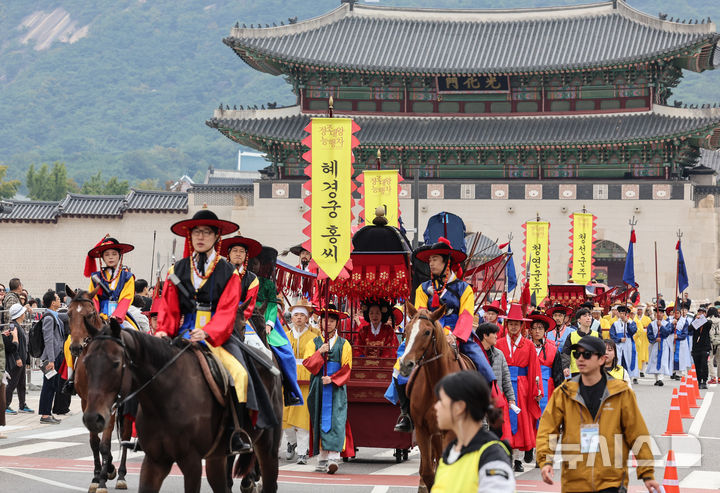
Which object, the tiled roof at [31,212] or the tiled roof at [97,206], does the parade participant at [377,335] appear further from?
the tiled roof at [31,212]

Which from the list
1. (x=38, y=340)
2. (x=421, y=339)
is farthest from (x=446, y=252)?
(x=38, y=340)

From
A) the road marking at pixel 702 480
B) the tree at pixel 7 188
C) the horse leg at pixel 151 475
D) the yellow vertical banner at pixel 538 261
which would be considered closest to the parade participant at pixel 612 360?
the road marking at pixel 702 480

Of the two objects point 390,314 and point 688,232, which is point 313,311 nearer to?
point 390,314

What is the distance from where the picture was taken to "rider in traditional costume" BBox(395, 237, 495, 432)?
1092cm

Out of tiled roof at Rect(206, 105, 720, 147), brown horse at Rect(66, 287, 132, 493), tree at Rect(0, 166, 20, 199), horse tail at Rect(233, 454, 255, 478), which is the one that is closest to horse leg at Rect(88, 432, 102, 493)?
brown horse at Rect(66, 287, 132, 493)

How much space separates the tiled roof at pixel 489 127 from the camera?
41.2 metres

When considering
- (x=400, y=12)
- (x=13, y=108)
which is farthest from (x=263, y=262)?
→ (x=13, y=108)

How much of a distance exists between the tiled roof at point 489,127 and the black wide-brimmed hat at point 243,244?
3109 centimetres

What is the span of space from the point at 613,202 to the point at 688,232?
329cm

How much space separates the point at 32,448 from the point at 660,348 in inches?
771

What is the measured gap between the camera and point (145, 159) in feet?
446

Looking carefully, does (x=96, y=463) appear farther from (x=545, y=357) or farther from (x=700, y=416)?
(x=700, y=416)

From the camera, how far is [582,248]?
30656 millimetres

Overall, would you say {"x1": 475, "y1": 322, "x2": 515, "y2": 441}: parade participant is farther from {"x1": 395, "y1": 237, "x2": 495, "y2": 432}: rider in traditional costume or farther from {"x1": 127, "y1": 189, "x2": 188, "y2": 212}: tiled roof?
{"x1": 127, "y1": 189, "x2": 188, "y2": 212}: tiled roof
